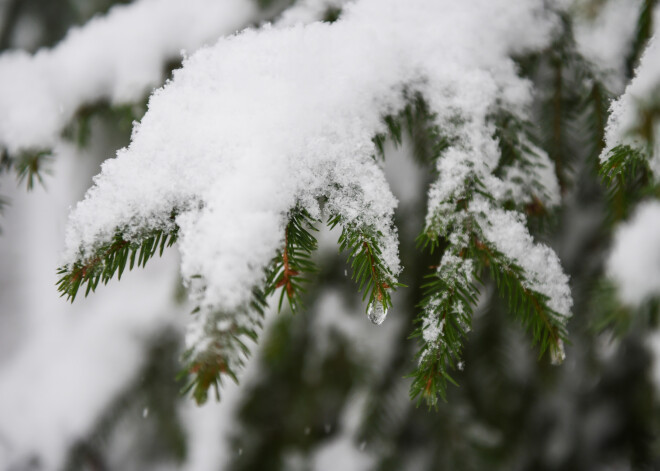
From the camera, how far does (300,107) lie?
2.33 ft

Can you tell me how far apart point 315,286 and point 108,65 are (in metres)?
1.00

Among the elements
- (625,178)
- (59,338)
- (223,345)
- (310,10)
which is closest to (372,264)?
(223,345)

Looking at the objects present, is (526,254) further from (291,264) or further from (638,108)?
(291,264)

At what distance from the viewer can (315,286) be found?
5.26ft

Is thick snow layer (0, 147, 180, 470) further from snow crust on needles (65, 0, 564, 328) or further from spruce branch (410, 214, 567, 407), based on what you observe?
spruce branch (410, 214, 567, 407)

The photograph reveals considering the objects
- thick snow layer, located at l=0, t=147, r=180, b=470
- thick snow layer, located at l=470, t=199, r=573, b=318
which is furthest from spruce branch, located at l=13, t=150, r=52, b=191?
thick snow layer, located at l=470, t=199, r=573, b=318

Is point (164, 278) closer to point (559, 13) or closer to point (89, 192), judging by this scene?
point (89, 192)

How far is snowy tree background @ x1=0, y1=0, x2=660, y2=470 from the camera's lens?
74 centimetres

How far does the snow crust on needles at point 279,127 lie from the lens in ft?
1.97

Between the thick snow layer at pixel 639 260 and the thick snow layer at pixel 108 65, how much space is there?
102 centimetres

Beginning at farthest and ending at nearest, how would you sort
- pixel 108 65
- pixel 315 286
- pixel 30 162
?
pixel 315 286, pixel 108 65, pixel 30 162

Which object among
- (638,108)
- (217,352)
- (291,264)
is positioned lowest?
(217,352)

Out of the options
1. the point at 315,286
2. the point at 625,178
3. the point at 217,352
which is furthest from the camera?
the point at 315,286

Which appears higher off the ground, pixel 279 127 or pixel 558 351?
pixel 279 127
